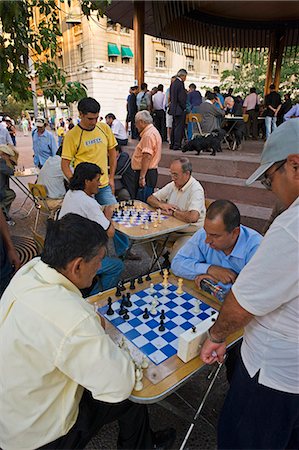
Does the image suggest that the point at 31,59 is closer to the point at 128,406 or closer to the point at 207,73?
the point at 128,406

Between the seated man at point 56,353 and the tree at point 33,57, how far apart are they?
6.24 ft

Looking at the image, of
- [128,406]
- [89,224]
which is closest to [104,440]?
[128,406]

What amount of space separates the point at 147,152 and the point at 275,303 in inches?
153

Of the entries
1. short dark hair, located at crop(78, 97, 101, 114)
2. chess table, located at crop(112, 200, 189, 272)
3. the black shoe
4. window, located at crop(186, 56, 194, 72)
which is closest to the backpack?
short dark hair, located at crop(78, 97, 101, 114)

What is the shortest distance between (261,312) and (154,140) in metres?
3.88

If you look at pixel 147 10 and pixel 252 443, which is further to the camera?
pixel 147 10

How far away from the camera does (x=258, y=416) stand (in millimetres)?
1230

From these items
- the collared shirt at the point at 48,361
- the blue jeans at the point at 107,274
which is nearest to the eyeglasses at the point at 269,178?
the collared shirt at the point at 48,361

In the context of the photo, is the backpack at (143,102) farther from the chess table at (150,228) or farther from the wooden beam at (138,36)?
the chess table at (150,228)

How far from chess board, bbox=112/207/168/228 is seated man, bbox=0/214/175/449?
1.94 m

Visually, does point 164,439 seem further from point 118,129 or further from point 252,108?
point 252,108

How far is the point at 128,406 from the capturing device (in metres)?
1.51

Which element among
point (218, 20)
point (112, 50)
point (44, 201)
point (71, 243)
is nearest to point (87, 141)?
point (44, 201)

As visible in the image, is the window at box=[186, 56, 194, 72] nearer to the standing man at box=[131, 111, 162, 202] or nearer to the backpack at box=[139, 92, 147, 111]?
the backpack at box=[139, 92, 147, 111]
